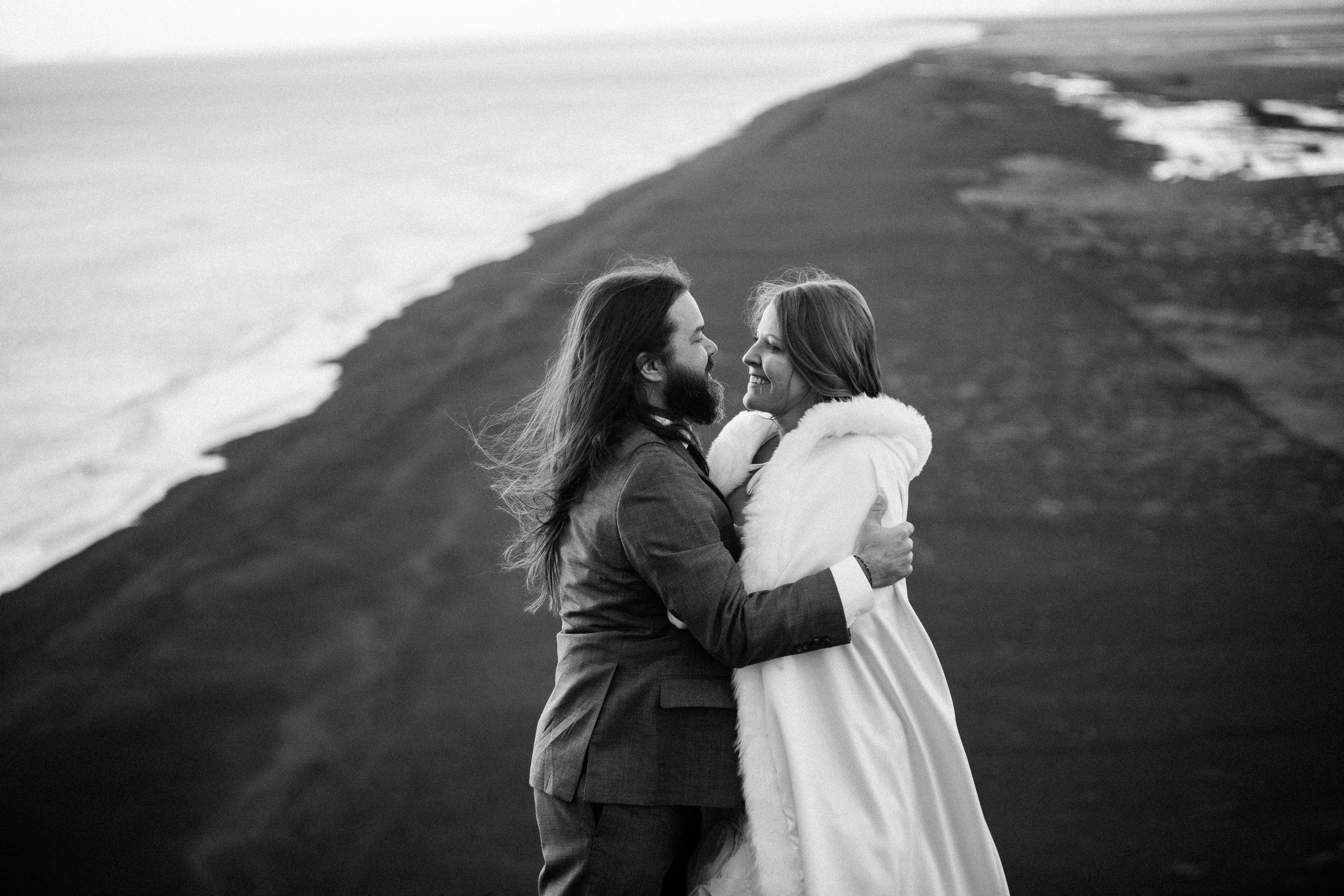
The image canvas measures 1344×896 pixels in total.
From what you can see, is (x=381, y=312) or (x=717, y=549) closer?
(x=717, y=549)

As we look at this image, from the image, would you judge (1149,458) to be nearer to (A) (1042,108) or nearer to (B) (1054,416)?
(B) (1054,416)

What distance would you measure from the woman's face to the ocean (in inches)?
192

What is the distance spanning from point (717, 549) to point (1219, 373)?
23.8 feet

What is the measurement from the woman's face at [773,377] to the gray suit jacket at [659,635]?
25 cm

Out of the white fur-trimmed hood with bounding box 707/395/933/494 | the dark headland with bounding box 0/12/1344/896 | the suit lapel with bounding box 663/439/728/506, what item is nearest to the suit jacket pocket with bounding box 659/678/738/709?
the suit lapel with bounding box 663/439/728/506

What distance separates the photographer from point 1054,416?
7.57 m

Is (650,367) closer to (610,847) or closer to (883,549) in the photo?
(883,549)

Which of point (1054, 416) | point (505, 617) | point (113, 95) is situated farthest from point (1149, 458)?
point (113, 95)

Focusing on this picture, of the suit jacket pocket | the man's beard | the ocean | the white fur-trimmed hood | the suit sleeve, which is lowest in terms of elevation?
the ocean

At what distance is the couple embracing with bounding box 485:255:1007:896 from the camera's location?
2.22 m

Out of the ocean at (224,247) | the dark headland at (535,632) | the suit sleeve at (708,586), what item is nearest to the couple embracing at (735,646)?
the suit sleeve at (708,586)

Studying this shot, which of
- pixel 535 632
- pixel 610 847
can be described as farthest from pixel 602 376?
pixel 535 632

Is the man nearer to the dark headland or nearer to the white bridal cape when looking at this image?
the white bridal cape

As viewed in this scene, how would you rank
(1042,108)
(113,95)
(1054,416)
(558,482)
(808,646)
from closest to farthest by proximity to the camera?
1. (808,646)
2. (558,482)
3. (1054,416)
4. (1042,108)
5. (113,95)
